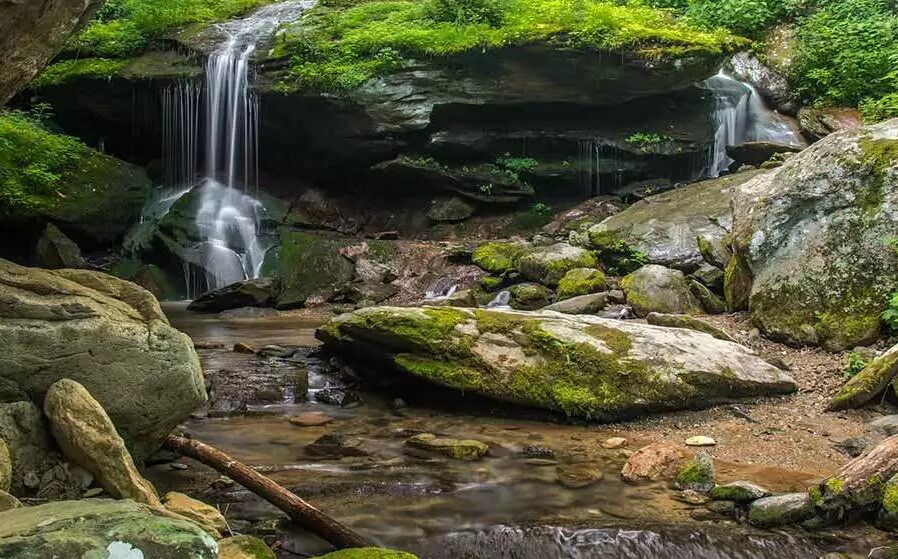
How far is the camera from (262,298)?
1373 cm

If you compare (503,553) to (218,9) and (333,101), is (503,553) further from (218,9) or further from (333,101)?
(218,9)

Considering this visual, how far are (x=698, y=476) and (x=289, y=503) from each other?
8.89 feet

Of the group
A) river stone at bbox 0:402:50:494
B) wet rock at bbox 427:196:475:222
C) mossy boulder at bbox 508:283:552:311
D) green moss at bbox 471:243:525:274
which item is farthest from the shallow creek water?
wet rock at bbox 427:196:475:222

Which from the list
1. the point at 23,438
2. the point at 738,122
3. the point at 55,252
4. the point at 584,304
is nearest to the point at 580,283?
the point at 584,304

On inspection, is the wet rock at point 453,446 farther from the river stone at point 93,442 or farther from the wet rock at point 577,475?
the river stone at point 93,442

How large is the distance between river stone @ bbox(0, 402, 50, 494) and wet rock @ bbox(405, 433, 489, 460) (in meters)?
2.73

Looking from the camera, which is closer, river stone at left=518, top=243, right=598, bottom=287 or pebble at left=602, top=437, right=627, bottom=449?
pebble at left=602, top=437, right=627, bottom=449

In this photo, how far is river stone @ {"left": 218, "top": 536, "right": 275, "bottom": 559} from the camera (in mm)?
3258

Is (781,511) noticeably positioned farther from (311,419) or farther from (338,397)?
(338,397)

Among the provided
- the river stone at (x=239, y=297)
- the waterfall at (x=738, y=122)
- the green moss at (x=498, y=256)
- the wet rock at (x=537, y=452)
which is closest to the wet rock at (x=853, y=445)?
the wet rock at (x=537, y=452)

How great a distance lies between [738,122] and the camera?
1712 centimetres

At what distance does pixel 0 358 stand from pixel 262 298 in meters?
10.1

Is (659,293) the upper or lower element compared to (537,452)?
upper

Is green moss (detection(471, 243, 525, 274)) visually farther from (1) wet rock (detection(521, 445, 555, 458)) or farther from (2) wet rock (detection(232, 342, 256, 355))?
(1) wet rock (detection(521, 445, 555, 458))
